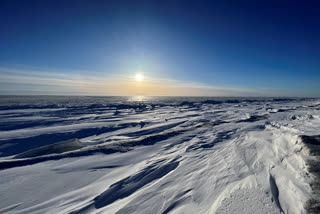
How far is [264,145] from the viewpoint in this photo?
6625mm

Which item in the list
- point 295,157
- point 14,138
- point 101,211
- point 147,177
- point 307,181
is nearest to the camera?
point 101,211

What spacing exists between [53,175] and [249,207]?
5430 millimetres

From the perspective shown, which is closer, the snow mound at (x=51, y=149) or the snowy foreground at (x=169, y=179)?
the snowy foreground at (x=169, y=179)

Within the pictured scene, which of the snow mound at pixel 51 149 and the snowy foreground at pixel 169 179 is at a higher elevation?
the snowy foreground at pixel 169 179

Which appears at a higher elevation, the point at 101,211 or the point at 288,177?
the point at 288,177

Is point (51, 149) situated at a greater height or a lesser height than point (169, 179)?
lesser

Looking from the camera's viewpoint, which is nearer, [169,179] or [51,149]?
[169,179]

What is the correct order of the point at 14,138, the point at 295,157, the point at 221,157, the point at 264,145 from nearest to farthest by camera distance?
the point at 295,157
the point at 221,157
the point at 264,145
the point at 14,138

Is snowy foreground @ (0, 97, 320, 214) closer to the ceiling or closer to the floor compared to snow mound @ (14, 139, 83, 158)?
closer to the ceiling

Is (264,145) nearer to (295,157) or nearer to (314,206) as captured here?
(295,157)

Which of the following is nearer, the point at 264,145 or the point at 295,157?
the point at 295,157

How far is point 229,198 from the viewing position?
322cm

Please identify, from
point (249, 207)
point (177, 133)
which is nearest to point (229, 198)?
point (249, 207)

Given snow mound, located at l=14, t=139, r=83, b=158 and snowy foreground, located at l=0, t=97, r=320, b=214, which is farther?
snow mound, located at l=14, t=139, r=83, b=158
